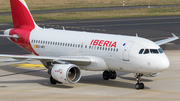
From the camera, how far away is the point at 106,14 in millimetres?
104250

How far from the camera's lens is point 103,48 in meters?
31.6

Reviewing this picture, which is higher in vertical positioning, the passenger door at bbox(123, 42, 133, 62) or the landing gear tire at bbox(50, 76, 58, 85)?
the passenger door at bbox(123, 42, 133, 62)

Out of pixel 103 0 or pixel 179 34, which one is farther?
pixel 103 0

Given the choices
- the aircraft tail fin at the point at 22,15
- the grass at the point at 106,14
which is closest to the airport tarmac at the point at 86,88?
the aircraft tail fin at the point at 22,15

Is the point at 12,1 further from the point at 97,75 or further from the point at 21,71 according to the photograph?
the point at 97,75

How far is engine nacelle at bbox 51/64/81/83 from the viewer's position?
2984cm

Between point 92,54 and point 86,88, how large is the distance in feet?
10.8

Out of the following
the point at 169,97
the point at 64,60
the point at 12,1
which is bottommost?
the point at 169,97

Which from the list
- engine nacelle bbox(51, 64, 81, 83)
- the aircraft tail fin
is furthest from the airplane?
the aircraft tail fin

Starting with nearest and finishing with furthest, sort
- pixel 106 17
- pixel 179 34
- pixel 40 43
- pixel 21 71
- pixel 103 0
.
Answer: pixel 40 43
pixel 21 71
pixel 179 34
pixel 106 17
pixel 103 0

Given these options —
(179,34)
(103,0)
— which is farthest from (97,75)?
(103,0)

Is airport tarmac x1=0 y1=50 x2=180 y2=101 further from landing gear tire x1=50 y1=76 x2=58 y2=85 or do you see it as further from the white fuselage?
the white fuselage

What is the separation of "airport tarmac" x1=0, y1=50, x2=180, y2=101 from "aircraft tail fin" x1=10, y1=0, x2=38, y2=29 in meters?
5.31

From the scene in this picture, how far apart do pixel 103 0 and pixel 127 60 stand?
130m
